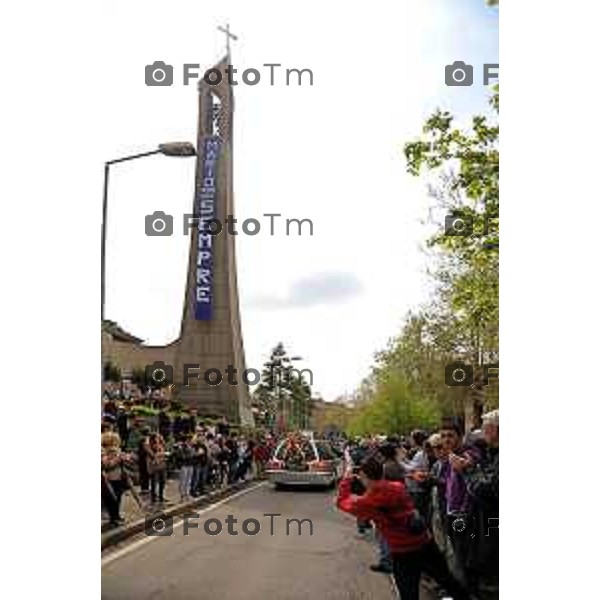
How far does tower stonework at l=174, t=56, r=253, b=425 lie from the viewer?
570 cm

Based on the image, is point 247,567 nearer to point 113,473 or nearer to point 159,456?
point 113,473

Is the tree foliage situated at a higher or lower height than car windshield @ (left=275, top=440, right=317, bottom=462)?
higher

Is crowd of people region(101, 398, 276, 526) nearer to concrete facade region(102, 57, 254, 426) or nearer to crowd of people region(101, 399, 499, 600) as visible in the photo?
crowd of people region(101, 399, 499, 600)

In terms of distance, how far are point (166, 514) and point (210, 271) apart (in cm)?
353

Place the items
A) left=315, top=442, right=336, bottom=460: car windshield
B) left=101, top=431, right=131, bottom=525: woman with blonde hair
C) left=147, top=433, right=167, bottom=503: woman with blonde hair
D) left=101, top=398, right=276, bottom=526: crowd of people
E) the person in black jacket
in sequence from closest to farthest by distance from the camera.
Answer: the person in black jacket < left=101, top=431, right=131, bottom=525: woman with blonde hair < left=101, top=398, right=276, bottom=526: crowd of people < left=147, top=433, right=167, bottom=503: woman with blonde hair < left=315, top=442, right=336, bottom=460: car windshield

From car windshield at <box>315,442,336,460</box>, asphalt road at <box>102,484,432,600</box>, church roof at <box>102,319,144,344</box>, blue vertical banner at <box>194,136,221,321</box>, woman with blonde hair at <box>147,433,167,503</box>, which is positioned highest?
blue vertical banner at <box>194,136,221,321</box>

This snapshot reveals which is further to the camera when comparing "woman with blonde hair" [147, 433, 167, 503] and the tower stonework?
"woman with blonde hair" [147, 433, 167, 503]

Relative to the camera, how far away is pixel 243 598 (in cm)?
594

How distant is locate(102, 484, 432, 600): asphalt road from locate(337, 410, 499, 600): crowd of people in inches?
26.4

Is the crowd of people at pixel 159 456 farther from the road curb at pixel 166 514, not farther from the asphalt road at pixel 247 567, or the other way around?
the asphalt road at pixel 247 567

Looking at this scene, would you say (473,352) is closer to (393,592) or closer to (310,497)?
(393,592)

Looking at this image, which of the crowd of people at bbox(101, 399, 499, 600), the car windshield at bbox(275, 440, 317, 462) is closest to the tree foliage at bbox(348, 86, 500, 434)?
the crowd of people at bbox(101, 399, 499, 600)
